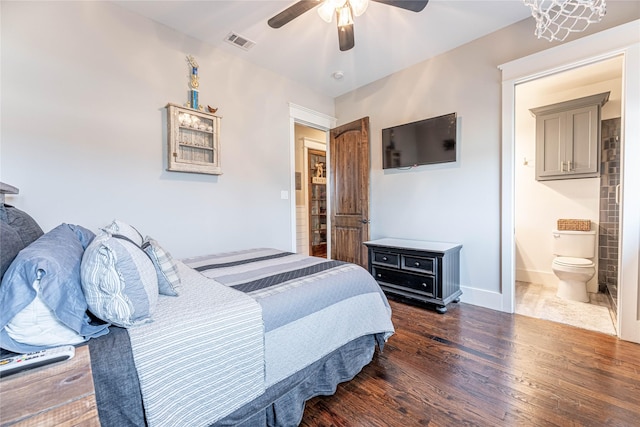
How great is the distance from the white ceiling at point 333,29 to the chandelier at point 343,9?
48 cm

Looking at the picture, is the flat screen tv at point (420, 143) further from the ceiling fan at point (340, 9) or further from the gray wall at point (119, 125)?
the gray wall at point (119, 125)

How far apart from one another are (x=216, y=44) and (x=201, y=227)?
1.96m

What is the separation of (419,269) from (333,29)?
257cm

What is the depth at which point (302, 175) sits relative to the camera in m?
5.29

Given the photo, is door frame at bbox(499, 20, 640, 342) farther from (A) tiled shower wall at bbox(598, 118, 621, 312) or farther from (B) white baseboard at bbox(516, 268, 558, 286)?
(B) white baseboard at bbox(516, 268, 558, 286)

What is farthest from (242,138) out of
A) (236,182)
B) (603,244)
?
(603,244)

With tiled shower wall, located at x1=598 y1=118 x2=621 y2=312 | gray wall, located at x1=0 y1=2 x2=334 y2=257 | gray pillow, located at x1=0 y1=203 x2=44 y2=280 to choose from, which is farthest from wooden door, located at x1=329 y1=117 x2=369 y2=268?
gray pillow, located at x1=0 y1=203 x2=44 y2=280

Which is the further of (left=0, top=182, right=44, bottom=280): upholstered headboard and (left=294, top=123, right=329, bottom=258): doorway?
(left=294, top=123, right=329, bottom=258): doorway

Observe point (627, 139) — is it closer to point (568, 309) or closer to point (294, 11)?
point (568, 309)

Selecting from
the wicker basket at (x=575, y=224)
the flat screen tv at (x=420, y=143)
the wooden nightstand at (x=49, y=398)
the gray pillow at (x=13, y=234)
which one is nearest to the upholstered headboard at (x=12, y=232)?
the gray pillow at (x=13, y=234)

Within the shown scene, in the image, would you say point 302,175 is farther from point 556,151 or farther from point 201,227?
point 556,151

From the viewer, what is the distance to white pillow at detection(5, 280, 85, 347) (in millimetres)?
776

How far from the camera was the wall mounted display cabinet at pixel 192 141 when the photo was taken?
250 cm

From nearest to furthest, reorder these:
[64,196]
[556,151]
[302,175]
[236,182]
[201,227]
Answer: [64,196] → [201,227] → [236,182] → [556,151] → [302,175]
